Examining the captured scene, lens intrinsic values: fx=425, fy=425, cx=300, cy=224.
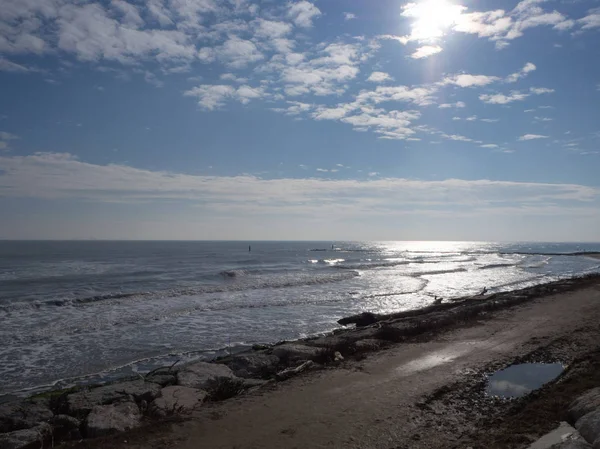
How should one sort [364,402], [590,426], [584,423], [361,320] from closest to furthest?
[590,426], [584,423], [364,402], [361,320]

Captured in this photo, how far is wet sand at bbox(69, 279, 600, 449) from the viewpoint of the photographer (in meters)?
6.60

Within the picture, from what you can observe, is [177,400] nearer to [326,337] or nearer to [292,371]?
[292,371]

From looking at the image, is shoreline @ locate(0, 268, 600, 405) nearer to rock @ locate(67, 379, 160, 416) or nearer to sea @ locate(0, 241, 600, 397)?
sea @ locate(0, 241, 600, 397)

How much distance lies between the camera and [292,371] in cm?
1010

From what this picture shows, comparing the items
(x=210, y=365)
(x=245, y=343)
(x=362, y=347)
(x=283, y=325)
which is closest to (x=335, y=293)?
(x=283, y=325)

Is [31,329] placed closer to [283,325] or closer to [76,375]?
[76,375]

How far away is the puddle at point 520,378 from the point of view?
8578mm

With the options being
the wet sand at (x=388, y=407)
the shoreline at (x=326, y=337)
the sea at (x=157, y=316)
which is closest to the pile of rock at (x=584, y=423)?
the wet sand at (x=388, y=407)

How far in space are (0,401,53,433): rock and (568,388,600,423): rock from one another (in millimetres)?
8974

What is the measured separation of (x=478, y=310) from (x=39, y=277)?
40.5 meters

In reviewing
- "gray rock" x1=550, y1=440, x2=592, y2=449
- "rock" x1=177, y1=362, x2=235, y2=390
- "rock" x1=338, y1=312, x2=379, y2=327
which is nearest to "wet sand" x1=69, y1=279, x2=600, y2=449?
"gray rock" x1=550, y1=440, x2=592, y2=449

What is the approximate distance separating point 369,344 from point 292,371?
3.27 metres

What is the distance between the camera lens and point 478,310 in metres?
18.3

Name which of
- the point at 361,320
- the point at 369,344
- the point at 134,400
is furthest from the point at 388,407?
the point at 361,320
